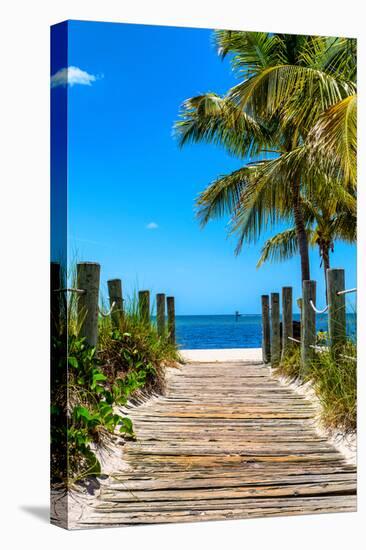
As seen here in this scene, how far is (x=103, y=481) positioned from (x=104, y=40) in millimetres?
3129

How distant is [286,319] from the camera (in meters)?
7.28

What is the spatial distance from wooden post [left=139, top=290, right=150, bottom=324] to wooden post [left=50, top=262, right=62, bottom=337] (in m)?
0.64

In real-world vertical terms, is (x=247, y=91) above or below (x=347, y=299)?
above

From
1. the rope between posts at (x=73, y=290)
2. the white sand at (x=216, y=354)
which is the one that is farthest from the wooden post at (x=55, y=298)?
the white sand at (x=216, y=354)

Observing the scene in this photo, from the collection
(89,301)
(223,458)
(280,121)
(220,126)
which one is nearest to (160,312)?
(89,301)

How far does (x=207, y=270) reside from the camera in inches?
278

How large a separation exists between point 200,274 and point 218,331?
466 millimetres

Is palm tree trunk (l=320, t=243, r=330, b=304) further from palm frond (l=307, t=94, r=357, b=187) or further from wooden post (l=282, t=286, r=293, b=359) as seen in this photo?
palm frond (l=307, t=94, r=357, b=187)

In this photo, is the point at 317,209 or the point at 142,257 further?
the point at 317,209

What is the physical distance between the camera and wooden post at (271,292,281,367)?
7137 mm

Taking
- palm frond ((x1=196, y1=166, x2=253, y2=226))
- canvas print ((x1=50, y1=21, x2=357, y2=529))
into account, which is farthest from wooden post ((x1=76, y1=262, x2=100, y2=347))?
palm frond ((x1=196, y1=166, x2=253, y2=226))

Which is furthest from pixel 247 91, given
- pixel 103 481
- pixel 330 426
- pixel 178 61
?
pixel 103 481

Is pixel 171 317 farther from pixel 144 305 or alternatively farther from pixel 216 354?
pixel 216 354
